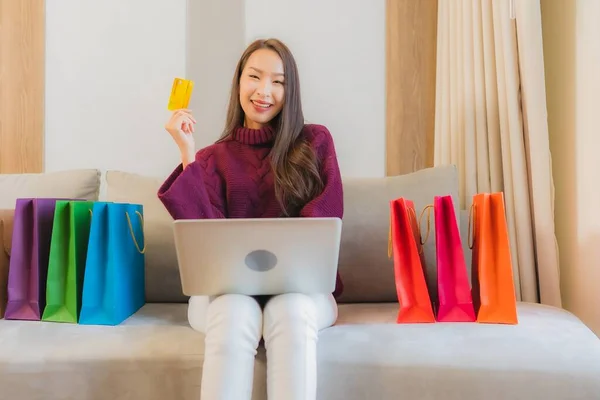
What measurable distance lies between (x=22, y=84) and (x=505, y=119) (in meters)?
1.73

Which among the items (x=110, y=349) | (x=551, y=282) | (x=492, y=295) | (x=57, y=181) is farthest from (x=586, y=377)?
(x=57, y=181)

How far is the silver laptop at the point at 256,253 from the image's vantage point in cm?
95

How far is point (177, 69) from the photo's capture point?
198cm

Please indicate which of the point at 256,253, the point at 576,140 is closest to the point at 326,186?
the point at 256,253

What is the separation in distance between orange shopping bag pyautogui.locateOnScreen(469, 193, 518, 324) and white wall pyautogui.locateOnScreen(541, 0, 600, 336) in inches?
16.1

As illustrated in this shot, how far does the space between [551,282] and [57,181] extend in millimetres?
1483

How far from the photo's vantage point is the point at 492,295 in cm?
121

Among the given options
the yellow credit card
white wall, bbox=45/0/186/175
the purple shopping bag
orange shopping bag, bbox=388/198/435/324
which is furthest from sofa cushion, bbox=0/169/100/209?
orange shopping bag, bbox=388/198/435/324

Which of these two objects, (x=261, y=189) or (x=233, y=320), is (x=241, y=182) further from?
(x=233, y=320)

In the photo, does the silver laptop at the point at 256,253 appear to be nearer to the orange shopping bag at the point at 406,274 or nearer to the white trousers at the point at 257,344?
the white trousers at the point at 257,344

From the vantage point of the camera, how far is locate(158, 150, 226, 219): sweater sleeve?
123 centimetres

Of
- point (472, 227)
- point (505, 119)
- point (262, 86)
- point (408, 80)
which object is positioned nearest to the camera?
point (472, 227)

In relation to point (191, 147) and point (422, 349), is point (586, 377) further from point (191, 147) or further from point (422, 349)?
point (191, 147)

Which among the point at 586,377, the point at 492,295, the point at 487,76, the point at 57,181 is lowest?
the point at 586,377
